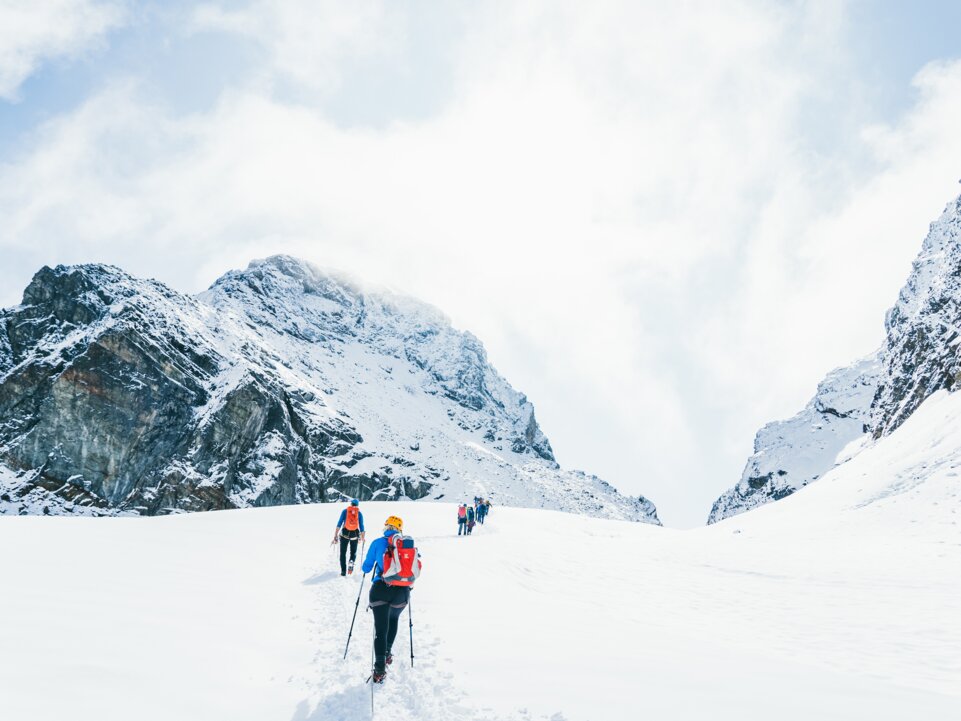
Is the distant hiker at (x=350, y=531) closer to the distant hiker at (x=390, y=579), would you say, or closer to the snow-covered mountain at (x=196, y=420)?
the distant hiker at (x=390, y=579)

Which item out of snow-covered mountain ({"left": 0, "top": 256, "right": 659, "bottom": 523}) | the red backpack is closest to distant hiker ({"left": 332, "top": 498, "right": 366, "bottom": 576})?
the red backpack

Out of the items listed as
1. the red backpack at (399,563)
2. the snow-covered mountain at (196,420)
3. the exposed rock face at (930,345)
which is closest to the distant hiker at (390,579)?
the red backpack at (399,563)

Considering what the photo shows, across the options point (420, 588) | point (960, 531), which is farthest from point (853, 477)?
point (420, 588)

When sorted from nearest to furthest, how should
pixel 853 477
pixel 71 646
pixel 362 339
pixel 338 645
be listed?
pixel 71 646 < pixel 338 645 < pixel 853 477 < pixel 362 339

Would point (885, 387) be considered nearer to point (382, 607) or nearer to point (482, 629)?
point (482, 629)

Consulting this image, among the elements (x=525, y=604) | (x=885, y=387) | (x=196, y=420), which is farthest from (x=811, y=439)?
(x=525, y=604)

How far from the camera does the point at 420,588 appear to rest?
39.0 feet

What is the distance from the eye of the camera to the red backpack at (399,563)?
7.00 metres

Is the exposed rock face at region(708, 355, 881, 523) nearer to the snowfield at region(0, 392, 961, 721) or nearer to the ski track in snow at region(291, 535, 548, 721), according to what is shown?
the snowfield at region(0, 392, 961, 721)

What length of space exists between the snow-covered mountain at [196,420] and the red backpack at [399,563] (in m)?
73.2

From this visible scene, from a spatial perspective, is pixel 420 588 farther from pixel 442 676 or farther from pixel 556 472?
pixel 556 472

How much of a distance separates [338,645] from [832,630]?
10.8m

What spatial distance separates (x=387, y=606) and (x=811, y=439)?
139 m

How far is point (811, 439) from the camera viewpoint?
121500 millimetres
